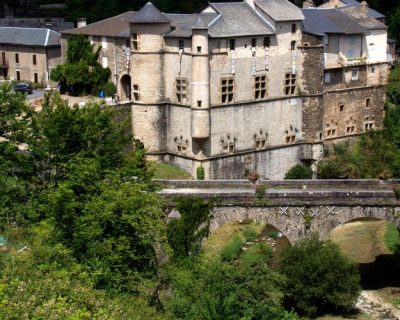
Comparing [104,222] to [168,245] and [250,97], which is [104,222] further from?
[250,97]

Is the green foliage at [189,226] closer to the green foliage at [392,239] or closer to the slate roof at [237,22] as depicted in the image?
the green foliage at [392,239]

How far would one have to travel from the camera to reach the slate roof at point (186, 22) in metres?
46.8

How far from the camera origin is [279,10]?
50156mm

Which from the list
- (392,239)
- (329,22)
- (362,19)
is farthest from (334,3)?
(392,239)

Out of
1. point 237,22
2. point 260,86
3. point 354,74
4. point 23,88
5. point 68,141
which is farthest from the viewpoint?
point 354,74

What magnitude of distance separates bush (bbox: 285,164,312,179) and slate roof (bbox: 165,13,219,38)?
405 inches

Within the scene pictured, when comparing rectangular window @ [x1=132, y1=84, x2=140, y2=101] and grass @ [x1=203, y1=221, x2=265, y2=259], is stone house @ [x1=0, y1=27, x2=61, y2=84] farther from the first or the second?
grass @ [x1=203, y1=221, x2=265, y2=259]

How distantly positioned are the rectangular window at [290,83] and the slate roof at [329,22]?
3.58 metres

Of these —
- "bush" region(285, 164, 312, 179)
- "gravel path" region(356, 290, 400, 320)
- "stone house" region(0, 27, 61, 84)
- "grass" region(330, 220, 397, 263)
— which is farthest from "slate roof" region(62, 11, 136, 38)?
"gravel path" region(356, 290, 400, 320)

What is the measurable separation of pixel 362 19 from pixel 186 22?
596 inches

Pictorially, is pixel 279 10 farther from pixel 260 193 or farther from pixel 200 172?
pixel 260 193

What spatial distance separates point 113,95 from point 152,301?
74.9 ft

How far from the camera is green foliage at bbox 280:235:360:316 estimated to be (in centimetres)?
3531

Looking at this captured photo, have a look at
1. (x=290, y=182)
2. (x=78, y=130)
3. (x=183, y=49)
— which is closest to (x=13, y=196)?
(x=78, y=130)
